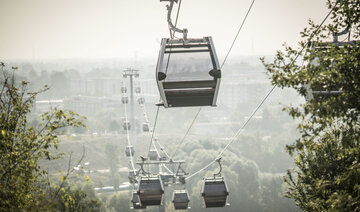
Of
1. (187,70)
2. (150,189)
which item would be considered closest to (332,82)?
(187,70)

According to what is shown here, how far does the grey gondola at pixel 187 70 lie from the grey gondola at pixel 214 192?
4824 mm

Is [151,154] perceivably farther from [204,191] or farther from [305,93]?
[305,93]

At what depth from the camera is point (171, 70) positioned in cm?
1034

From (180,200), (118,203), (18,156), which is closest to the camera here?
(18,156)

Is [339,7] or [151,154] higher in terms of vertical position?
[339,7]

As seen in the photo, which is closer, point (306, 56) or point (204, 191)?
point (306, 56)

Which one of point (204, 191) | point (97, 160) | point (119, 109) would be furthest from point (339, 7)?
point (119, 109)

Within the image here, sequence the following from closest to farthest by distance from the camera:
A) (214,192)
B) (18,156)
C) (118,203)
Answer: (18,156), (214,192), (118,203)

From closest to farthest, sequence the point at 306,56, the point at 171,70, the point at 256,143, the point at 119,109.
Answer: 1. the point at 306,56
2. the point at 171,70
3. the point at 256,143
4. the point at 119,109

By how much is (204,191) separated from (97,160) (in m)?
76.2

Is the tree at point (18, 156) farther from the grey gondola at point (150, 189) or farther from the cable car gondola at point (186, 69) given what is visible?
the grey gondola at point (150, 189)

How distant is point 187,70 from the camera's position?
34.1ft

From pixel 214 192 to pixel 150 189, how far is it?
1.69 m

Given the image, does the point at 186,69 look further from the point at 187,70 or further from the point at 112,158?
the point at 112,158
